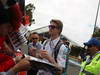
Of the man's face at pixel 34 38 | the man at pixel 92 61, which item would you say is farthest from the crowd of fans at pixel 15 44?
the man's face at pixel 34 38

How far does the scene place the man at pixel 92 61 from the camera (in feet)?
17.6

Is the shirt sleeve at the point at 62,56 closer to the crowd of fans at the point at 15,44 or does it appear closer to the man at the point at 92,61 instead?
the crowd of fans at the point at 15,44

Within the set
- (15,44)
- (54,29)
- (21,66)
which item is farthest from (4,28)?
(54,29)

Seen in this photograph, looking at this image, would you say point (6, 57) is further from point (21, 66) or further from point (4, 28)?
point (4, 28)

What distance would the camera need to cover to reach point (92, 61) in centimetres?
556

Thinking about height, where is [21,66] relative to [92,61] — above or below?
above

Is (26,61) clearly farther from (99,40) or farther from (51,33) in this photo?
(99,40)

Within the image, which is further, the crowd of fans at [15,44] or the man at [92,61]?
the man at [92,61]

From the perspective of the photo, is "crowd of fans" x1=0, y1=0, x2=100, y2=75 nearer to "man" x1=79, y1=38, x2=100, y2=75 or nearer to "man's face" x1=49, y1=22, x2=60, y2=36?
"man's face" x1=49, y1=22, x2=60, y2=36

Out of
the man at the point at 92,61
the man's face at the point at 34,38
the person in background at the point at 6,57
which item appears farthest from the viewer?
the man's face at the point at 34,38

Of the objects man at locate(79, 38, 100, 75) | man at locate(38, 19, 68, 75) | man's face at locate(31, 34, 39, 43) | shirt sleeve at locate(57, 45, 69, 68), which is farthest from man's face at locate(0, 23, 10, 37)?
man's face at locate(31, 34, 39, 43)

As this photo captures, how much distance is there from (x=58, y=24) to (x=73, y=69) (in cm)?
704

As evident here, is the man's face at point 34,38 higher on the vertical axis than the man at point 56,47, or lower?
lower

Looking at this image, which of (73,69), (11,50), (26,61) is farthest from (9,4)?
(73,69)
